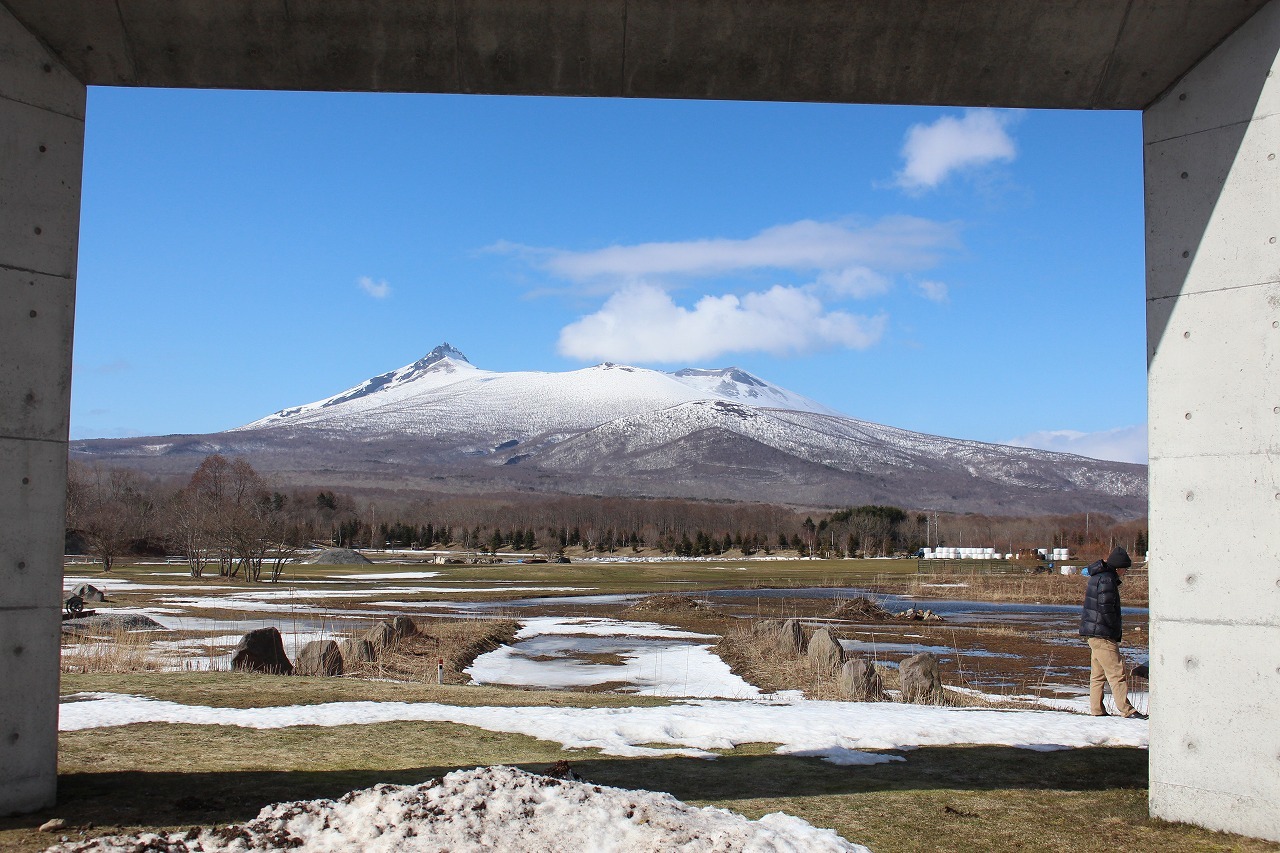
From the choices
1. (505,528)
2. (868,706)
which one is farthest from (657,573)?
(505,528)

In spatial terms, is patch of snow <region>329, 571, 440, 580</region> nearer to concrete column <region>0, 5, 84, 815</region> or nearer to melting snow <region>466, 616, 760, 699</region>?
melting snow <region>466, 616, 760, 699</region>

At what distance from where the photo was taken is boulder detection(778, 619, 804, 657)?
20328 mm

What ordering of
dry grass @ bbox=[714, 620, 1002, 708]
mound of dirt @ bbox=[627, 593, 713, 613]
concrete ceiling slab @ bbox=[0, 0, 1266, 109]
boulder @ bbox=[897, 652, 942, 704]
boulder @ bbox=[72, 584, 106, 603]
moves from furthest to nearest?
mound of dirt @ bbox=[627, 593, 713, 613] → boulder @ bbox=[72, 584, 106, 603] → dry grass @ bbox=[714, 620, 1002, 708] → boulder @ bbox=[897, 652, 942, 704] → concrete ceiling slab @ bbox=[0, 0, 1266, 109]

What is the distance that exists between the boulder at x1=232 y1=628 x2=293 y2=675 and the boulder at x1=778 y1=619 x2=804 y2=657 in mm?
9045

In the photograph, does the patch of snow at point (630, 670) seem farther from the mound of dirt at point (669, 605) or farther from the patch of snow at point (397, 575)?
the patch of snow at point (397, 575)

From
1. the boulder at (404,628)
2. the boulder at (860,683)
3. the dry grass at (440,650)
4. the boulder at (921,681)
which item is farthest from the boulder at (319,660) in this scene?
the boulder at (921,681)

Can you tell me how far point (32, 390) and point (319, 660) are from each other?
10348 mm

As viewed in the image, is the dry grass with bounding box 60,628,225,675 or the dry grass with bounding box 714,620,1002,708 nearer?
the dry grass with bounding box 60,628,225,675

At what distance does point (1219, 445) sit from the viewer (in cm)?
557

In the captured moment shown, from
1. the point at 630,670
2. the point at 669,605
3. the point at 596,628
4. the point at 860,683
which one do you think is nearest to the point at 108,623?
the point at 630,670

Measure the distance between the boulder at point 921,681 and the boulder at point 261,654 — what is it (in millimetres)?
8020

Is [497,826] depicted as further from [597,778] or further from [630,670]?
[630,670]

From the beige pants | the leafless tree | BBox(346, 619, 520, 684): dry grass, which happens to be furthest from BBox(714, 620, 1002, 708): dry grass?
the leafless tree

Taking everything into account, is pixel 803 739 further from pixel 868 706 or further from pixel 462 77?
pixel 462 77
